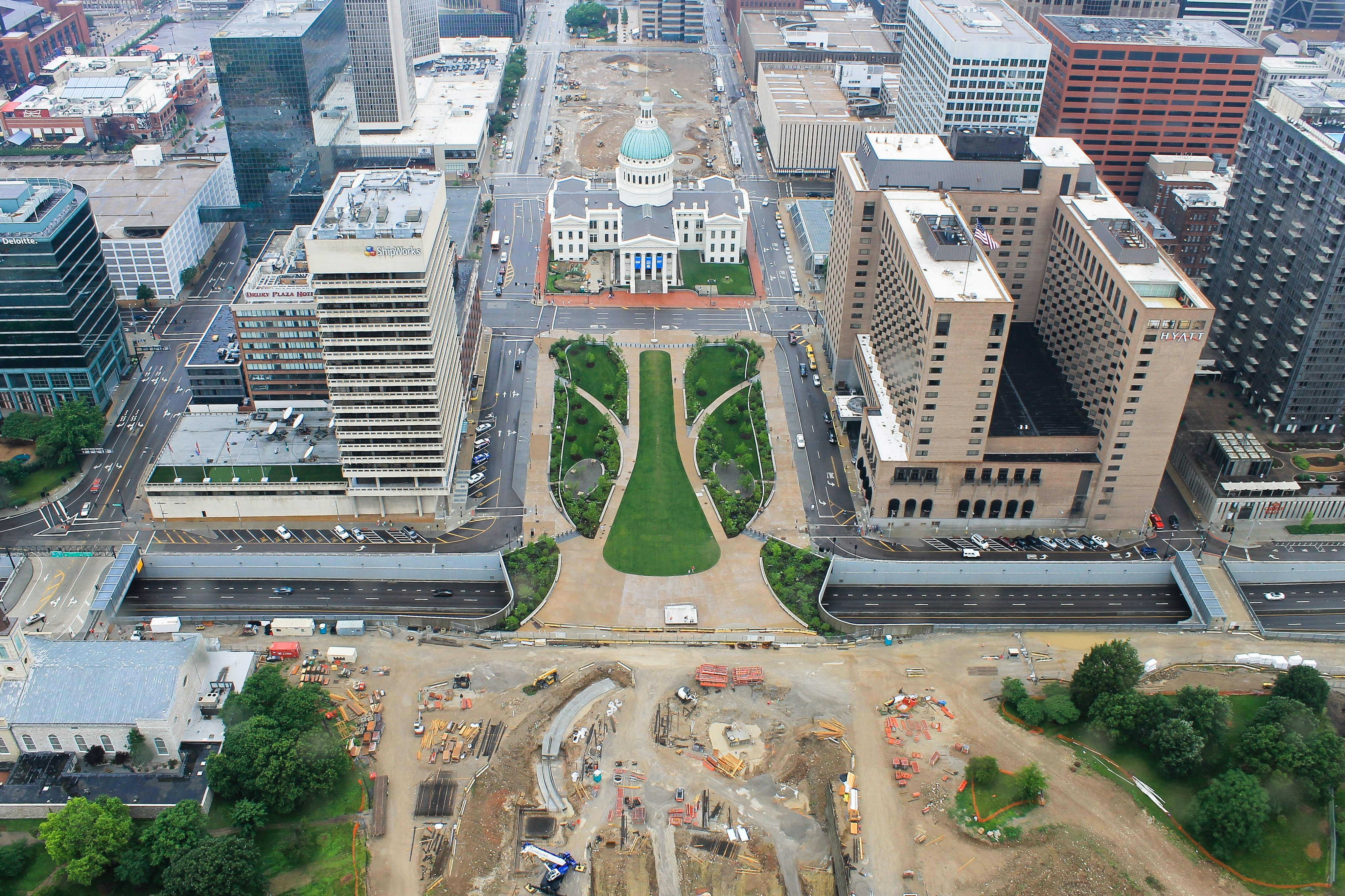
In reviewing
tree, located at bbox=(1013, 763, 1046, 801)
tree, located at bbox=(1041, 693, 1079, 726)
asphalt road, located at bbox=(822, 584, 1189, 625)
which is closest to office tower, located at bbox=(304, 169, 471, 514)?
asphalt road, located at bbox=(822, 584, 1189, 625)

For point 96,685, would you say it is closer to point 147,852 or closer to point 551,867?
point 147,852

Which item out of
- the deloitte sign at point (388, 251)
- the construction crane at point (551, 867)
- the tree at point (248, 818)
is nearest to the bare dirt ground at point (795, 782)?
the construction crane at point (551, 867)

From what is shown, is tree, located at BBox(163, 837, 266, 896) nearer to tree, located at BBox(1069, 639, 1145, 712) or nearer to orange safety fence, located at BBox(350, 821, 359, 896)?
orange safety fence, located at BBox(350, 821, 359, 896)

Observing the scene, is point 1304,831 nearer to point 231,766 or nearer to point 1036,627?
point 1036,627

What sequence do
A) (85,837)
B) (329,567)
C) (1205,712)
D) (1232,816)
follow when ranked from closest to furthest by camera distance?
(85,837)
(1232,816)
(1205,712)
(329,567)

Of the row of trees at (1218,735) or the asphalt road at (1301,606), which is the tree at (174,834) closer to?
the row of trees at (1218,735)

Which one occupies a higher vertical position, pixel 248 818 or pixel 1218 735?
pixel 1218 735

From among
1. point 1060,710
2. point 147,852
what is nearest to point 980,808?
point 1060,710
